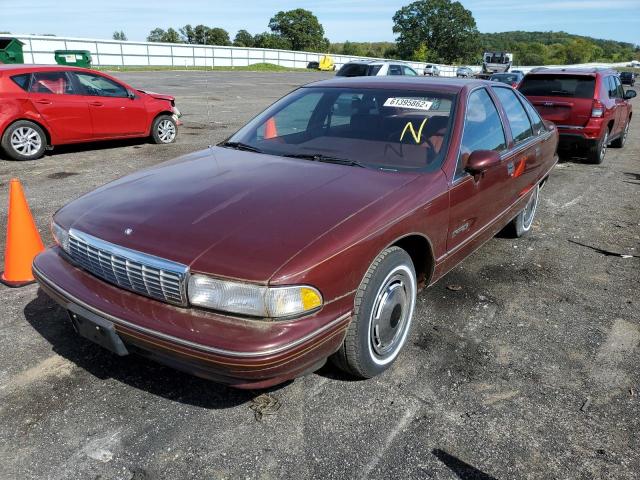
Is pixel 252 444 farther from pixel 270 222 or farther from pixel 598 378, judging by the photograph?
pixel 598 378

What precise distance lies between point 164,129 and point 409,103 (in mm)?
7334

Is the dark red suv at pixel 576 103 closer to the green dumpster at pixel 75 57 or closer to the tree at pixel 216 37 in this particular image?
the green dumpster at pixel 75 57

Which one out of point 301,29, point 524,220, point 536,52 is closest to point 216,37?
point 301,29

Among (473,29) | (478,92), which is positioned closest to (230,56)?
(478,92)

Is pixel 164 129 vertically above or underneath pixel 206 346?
above

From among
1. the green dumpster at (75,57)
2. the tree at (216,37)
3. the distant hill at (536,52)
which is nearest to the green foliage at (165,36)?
the tree at (216,37)

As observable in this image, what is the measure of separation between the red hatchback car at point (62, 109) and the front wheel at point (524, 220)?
6.90m

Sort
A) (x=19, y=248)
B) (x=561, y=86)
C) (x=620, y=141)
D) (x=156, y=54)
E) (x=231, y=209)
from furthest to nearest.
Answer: (x=156, y=54)
(x=620, y=141)
(x=561, y=86)
(x=19, y=248)
(x=231, y=209)

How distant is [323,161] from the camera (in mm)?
3328

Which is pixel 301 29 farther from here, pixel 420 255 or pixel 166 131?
pixel 420 255

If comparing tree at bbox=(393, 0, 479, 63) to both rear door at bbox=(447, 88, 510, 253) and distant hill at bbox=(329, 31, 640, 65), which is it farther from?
rear door at bbox=(447, 88, 510, 253)

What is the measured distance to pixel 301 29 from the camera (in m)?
110

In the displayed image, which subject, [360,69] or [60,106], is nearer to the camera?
[60,106]

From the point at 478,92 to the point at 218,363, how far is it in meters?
2.93
